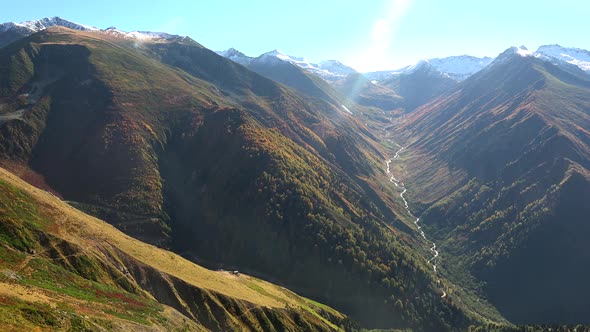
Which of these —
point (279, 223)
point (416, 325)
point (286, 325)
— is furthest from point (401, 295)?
point (286, 325)

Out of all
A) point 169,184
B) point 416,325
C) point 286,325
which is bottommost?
point 416,325

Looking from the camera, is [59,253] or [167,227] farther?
[167,227]

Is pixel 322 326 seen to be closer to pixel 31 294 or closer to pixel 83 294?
pixel 83 294

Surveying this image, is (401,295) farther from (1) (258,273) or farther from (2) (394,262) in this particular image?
(1) (258,273)

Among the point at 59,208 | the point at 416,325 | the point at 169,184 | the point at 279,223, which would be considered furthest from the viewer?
the point at 169,184

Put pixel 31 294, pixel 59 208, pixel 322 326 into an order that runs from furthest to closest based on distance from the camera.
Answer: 1. pixel 322 326
2. pixel 59 208
3. pixel 31 294

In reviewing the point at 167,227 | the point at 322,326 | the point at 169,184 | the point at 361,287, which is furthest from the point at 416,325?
the point at 169,184

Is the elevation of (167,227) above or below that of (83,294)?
below
